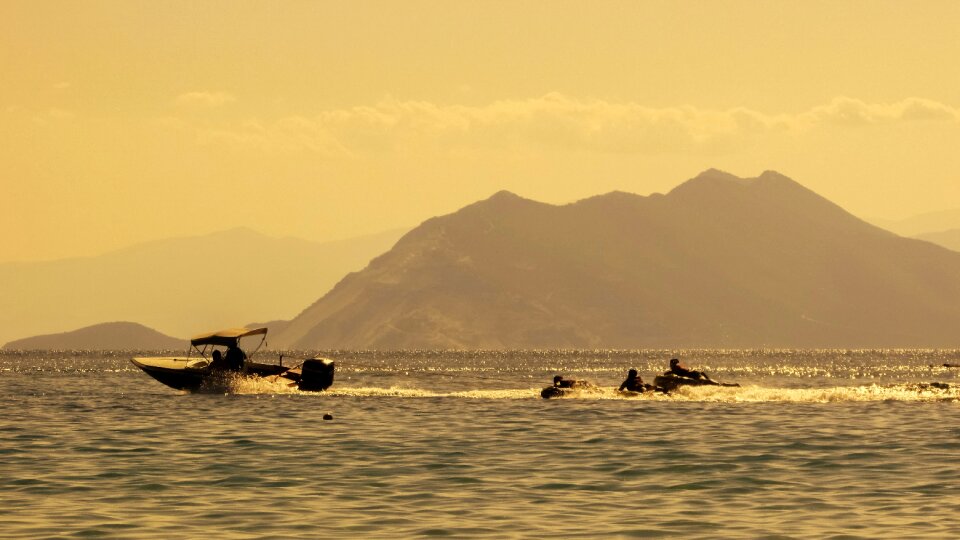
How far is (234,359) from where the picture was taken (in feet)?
265

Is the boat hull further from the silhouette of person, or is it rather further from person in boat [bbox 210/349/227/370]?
the silhouette of person

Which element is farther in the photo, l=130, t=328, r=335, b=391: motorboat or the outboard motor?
the outboard motor

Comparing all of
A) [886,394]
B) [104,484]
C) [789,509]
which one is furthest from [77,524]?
[886,394]

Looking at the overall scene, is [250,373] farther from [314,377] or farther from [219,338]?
[314,377]

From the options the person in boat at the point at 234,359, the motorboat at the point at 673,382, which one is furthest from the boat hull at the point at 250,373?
the motorboat at the point at 673,382

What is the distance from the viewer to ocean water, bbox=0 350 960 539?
27906mm

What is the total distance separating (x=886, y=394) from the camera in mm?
81812

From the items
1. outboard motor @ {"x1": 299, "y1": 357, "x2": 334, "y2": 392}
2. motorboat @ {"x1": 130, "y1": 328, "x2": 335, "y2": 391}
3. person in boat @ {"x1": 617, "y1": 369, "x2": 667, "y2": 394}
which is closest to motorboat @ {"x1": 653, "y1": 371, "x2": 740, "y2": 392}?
person in boat @ {"x1": 617, "y1": 369, "x2": 667, "y2": 394}

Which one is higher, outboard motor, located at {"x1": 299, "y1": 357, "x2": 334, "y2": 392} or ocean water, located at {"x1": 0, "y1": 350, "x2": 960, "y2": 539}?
outboard motor, located at {"x1": 299, "y1": 357, "x2": 334, "y2": 392}

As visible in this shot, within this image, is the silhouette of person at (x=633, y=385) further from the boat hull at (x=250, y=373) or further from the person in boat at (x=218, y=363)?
the person in boat at (x=218, y=363)

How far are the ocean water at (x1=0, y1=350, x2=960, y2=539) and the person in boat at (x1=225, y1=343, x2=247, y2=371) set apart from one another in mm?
12806

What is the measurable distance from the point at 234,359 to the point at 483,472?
4582 cm

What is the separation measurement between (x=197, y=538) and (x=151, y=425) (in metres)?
29.9

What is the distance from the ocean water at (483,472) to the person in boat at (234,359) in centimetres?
1281
